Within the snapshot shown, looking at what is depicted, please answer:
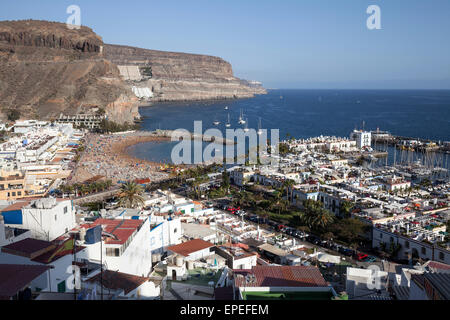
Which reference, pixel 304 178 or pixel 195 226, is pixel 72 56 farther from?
pixel 195 226

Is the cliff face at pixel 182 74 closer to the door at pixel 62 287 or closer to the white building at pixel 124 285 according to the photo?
the white building at pixel 124 285

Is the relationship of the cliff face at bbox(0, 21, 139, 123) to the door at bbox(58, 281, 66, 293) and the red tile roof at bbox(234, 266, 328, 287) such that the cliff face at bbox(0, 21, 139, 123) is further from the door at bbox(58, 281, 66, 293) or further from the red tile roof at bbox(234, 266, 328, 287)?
the red tile roof at bbox(234, 266, 328, 287)

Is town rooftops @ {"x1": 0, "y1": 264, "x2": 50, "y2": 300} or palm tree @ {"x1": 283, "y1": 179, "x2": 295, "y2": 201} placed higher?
town rooftops @ {"x1": 0, "y1": 264, "x2": 50, "y2": 300}

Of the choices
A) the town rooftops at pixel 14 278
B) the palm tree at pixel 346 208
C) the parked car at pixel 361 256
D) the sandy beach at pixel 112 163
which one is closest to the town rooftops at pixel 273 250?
the parked car at pixel 361 256

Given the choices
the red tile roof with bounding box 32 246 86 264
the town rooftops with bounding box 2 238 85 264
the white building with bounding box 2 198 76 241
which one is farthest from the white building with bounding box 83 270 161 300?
the white building with bounding box 2 198 76 241

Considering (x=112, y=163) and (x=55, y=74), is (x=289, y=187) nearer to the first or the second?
(x=112, y=163)
